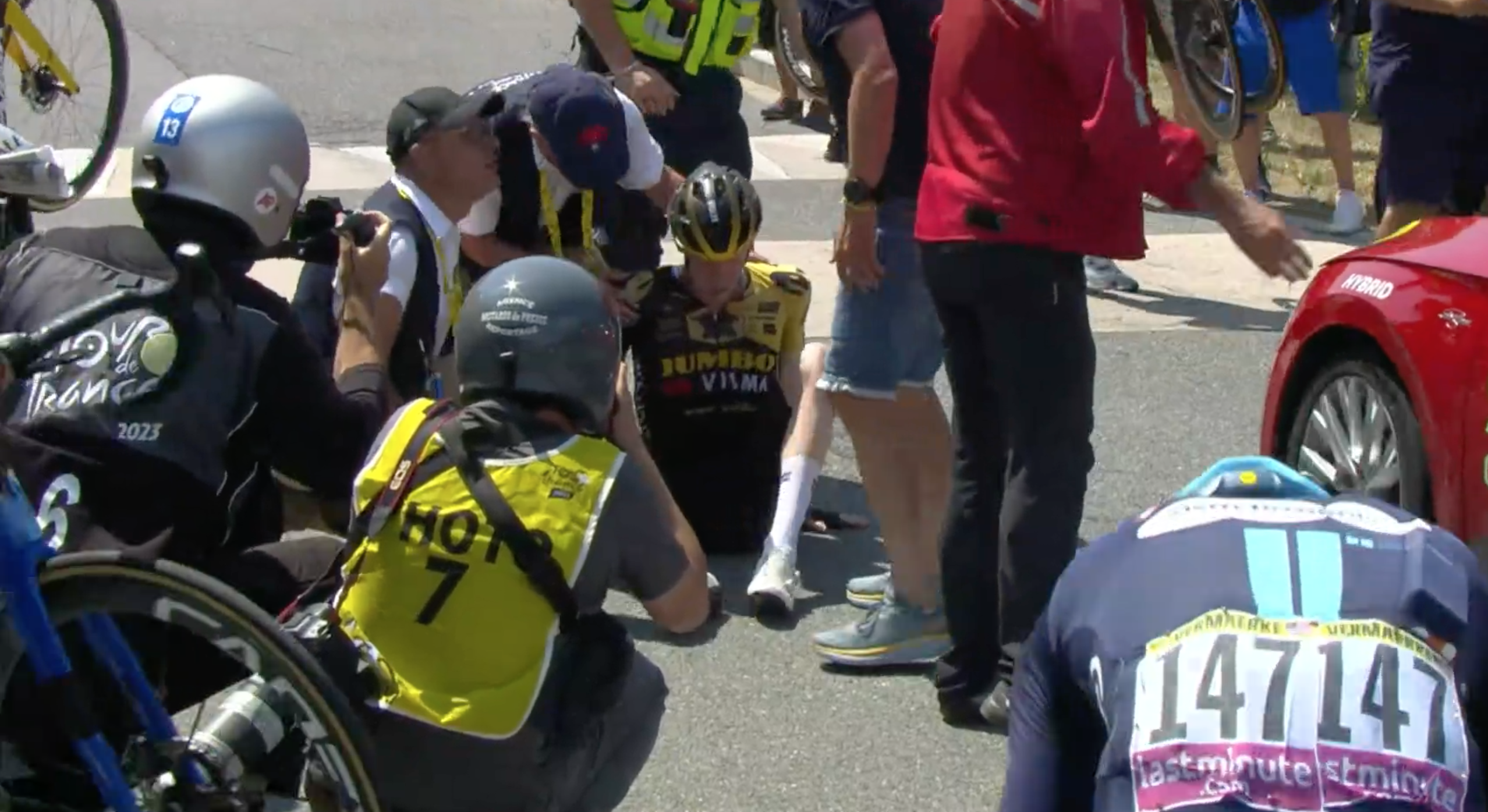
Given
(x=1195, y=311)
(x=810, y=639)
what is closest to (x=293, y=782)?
(x=810, y=639)

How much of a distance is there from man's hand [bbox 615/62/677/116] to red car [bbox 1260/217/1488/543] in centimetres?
189

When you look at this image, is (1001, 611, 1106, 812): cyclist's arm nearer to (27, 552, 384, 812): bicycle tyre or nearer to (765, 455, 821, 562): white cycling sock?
(27, 552, 384, 812): bicycle tyre

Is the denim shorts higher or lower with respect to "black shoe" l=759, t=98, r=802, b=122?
higher

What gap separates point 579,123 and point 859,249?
0.82m

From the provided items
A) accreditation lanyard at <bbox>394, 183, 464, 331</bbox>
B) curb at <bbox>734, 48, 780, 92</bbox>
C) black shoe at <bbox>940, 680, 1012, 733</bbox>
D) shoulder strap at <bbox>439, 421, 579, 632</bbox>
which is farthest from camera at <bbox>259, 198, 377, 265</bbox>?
curb at <bbox>734, 48, 780, 92</bbox>

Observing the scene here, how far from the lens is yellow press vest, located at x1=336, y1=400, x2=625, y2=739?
3.09 meters

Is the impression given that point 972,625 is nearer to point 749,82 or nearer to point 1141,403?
point 1141,403

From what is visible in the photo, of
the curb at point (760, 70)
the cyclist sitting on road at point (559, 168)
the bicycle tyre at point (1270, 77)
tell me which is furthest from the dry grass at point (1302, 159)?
the cyclist sitting on road at point (559, 168)

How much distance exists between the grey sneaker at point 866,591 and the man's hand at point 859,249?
3.17 ft

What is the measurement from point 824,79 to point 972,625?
4.28ft

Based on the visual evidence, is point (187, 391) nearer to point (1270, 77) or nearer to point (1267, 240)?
point (1267, 240)

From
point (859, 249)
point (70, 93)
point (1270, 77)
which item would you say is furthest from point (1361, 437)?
point (70, 93)

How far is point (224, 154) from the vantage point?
3.49 meters

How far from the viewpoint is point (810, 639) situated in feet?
18.0
